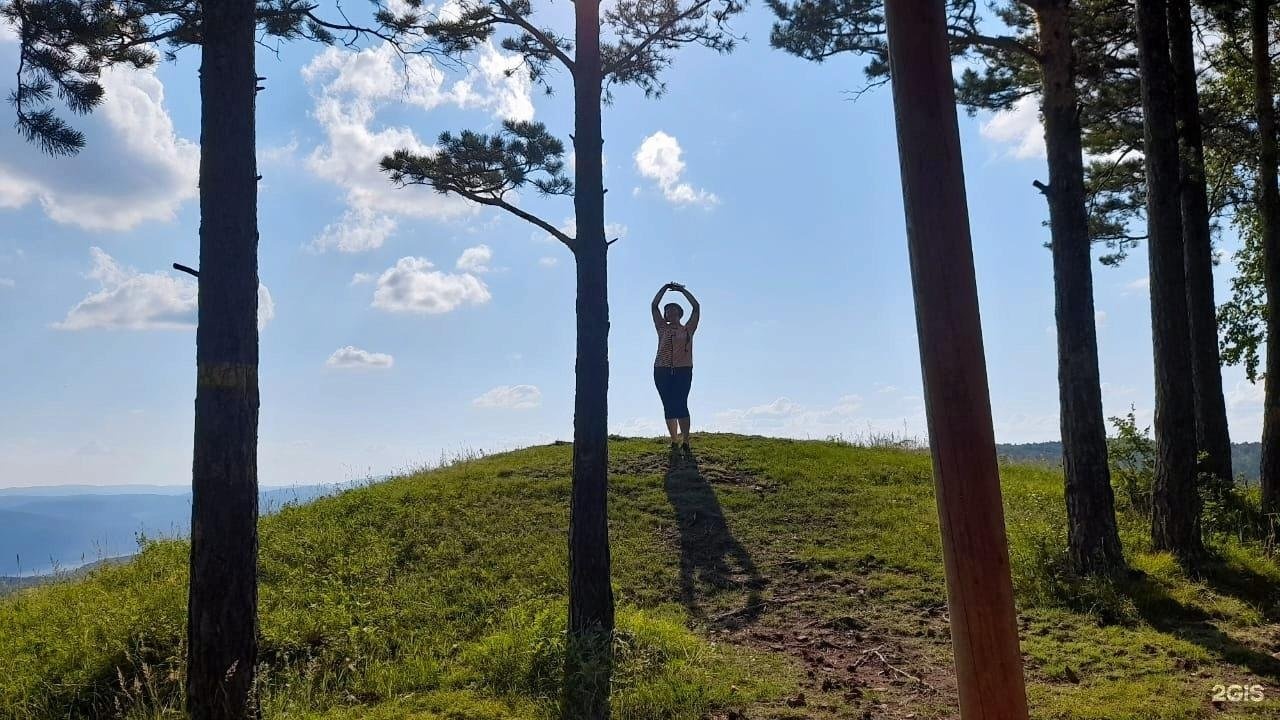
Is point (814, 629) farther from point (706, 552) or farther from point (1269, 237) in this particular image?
point (1269, 237)

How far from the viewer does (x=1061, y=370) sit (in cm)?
786

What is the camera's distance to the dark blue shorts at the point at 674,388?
41.0 ft

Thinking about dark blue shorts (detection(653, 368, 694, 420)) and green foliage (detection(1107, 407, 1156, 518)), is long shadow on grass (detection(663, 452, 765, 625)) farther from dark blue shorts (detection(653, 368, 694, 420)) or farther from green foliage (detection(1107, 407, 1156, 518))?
green foliage (detection(1107, 407, 1156, 518))

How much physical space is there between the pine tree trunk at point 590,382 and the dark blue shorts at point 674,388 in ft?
17.9

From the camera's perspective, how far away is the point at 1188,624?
662 cm

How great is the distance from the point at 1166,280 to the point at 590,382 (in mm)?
6051

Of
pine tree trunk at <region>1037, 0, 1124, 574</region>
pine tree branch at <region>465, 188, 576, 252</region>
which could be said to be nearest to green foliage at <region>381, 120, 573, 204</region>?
pine tree branch at <region>465, 188, 576, 252</region>

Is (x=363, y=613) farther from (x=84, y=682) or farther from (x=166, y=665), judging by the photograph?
(x=84, y=682)

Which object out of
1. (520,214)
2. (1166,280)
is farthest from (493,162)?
(1166,280)

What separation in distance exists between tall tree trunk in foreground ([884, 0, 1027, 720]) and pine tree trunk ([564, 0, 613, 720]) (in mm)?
4125

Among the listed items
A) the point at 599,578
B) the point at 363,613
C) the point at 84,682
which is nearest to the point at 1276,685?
the point at 599,578

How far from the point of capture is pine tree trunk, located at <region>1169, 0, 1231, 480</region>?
34.7 ft

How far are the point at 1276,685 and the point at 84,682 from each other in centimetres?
816

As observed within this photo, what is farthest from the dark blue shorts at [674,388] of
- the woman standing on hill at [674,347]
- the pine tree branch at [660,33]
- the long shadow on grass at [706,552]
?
the pine tree branch at [660,33]
